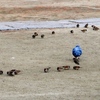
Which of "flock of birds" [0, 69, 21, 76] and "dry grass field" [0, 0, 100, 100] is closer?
"dry grass field" [0, 0, 100, 100]

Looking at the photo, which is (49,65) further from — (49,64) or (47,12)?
(47,12)

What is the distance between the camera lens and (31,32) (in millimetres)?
16703

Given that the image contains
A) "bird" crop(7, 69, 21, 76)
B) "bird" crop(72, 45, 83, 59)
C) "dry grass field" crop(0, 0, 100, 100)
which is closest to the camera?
"dry grass field" crop(0, 0, 100, 100)

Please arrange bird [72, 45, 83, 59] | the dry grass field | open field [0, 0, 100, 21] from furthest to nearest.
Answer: open field [0, 0, 100, 21]
bird [72, 45, 83, 59]
the dry grass field

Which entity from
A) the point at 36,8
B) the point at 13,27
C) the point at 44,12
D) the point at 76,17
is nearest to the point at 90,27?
the point at 13,27

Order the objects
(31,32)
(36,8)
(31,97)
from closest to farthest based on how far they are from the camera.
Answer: (31,97)
(31,32)
(36,8)

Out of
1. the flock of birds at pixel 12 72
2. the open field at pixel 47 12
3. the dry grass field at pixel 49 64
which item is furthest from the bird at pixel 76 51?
the open field at pixel 47 12

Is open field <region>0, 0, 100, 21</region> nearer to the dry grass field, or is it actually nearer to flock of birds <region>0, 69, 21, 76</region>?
the dry grass field

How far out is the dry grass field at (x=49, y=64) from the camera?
9.34 metres

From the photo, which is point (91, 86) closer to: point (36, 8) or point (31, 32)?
point (31, 32)

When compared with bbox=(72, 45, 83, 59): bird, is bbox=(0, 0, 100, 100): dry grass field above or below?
below

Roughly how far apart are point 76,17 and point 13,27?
4499 mm

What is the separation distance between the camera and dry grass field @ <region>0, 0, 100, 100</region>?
30.7 ft

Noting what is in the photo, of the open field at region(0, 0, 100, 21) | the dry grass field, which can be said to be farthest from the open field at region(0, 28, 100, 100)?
the open field at region(0, 0, 100, 21)
